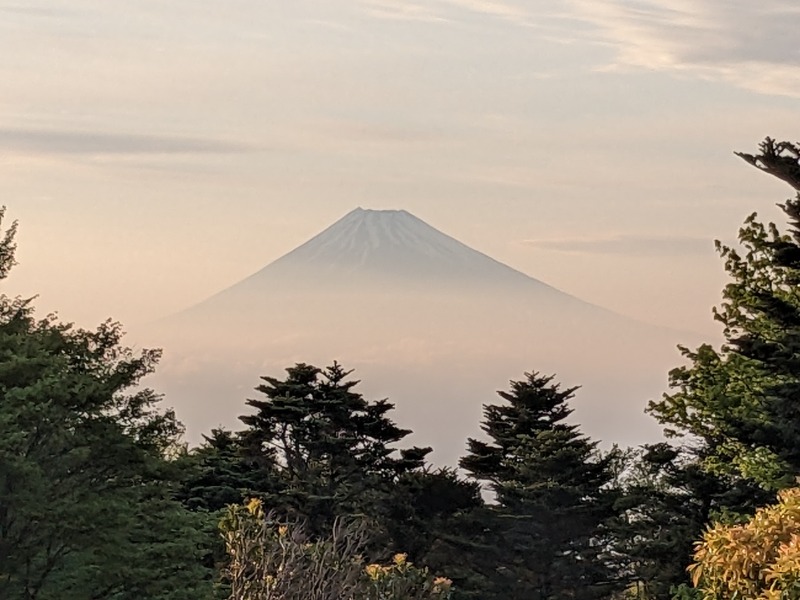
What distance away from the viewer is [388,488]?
49156 millimetres

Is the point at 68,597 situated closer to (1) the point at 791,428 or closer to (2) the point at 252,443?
(1) the point at 791,428

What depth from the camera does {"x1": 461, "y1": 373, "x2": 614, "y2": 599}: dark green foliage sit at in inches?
1902

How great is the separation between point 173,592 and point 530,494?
89.4 ft

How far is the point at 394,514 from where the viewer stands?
48.6 meters

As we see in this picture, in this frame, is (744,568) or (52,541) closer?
(744,568)

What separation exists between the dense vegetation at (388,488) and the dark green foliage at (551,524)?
76 millimetres

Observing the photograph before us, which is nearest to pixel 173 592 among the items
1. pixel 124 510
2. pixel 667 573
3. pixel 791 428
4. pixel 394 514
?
pixel 124 510

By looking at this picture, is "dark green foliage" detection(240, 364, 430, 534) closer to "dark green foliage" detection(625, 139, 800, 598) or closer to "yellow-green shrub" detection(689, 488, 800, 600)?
"dark green foliage" detection(625, 139, 800, 598)

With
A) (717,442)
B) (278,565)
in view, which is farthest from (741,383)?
(278,565)

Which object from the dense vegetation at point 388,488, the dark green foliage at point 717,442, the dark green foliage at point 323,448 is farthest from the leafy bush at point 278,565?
the dark green foliage at point 323,448

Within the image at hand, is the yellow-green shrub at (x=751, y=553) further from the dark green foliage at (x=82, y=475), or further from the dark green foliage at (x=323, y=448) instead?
the dark green foliage at (x=323, y=448)

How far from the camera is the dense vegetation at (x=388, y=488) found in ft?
72.1

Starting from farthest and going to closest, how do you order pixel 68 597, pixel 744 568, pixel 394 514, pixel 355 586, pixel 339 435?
1. pixel 339 435
2. pixel 394 514
3. pixel 355 586
4. pixel 68 597
5. pixel 744 568

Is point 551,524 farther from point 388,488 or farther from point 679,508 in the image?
point 679,508
